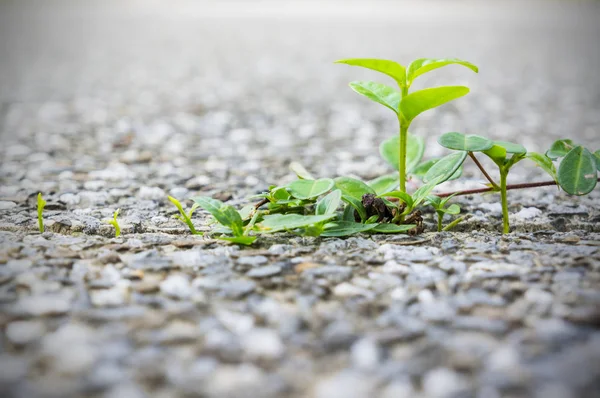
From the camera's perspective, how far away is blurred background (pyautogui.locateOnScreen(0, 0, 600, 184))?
200 cm

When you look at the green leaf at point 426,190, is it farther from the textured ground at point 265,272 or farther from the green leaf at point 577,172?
the green leaf at point 577,172

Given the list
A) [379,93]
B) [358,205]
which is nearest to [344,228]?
[358,205]

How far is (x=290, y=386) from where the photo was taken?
0.65 m

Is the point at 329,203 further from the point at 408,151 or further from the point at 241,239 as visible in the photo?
the point at 408,151

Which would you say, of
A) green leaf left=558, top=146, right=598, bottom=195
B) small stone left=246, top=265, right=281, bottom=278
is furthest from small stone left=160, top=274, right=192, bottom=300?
green leaf left=558, top=146, right=598, bottom=195

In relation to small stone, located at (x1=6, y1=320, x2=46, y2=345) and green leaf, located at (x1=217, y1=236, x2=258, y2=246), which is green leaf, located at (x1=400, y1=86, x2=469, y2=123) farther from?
small stone, located at (x1=6, y1=320, x2=46, y2=345)

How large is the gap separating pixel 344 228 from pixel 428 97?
31 cm

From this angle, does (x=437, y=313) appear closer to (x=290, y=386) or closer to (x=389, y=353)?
(x=389, y=353)

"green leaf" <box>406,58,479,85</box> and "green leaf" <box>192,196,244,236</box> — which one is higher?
"green leaf" <box>406,58,479,85</box>

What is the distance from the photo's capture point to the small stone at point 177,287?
0.83m

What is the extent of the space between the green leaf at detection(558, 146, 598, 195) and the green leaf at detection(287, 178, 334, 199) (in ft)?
1.49

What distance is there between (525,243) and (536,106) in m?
1.94

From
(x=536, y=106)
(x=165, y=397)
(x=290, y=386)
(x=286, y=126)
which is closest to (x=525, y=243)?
(x=290, y=386)

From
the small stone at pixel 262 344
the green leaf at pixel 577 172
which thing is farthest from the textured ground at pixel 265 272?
the green leaf at pixel 577 172
